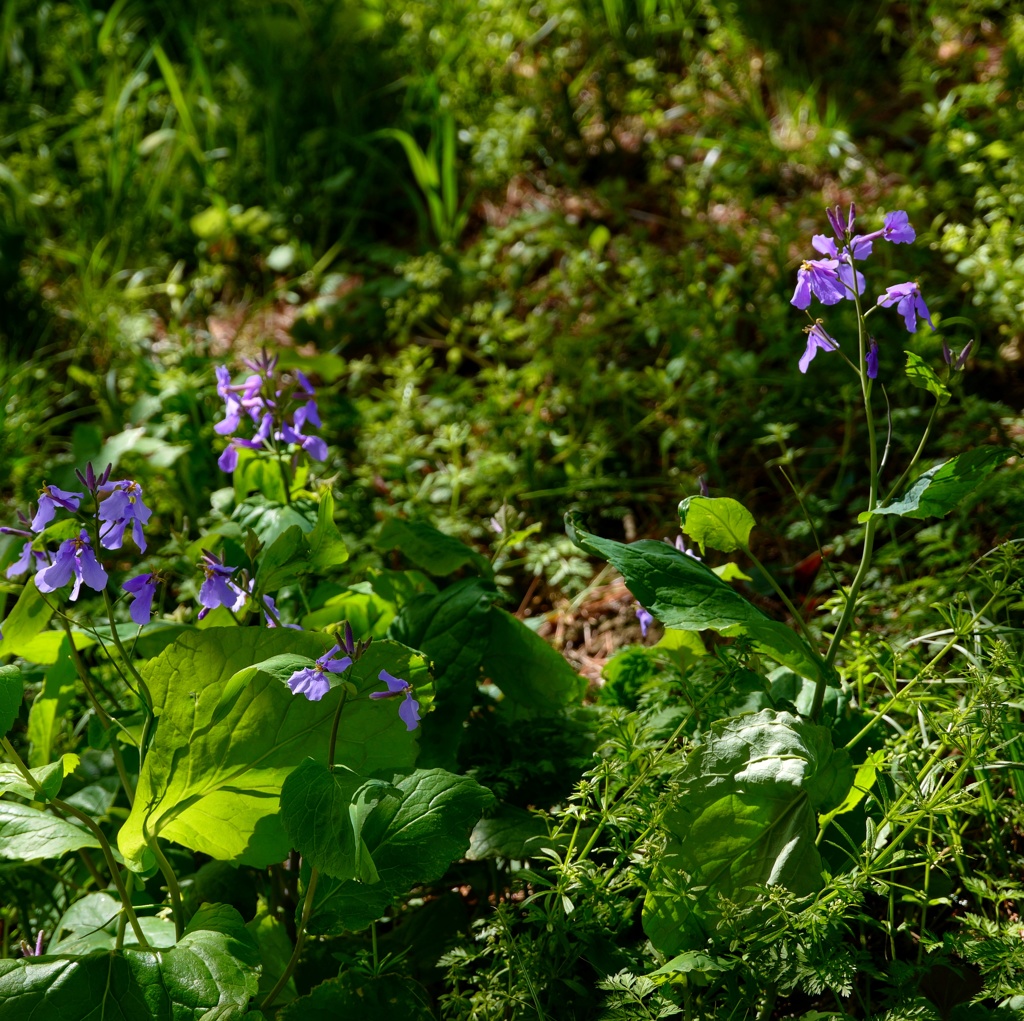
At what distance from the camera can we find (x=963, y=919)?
1.29 meters

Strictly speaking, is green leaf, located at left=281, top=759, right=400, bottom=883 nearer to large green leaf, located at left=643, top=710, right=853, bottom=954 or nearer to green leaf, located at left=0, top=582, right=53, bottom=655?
large green leaf, located at left=643, top=710, right=853, bottom=954

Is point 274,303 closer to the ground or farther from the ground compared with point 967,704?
closer to the ground

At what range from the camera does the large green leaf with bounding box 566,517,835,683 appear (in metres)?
1.40

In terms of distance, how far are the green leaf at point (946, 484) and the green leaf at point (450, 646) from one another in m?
0.66

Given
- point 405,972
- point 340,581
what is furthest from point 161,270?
point 405,972

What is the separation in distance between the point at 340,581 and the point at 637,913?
3.31ft

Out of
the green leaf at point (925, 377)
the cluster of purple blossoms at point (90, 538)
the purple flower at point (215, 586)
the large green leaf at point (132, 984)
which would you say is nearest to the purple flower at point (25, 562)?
the cluster of purple blossoms at point (90, 538)

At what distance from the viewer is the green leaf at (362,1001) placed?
1.32m

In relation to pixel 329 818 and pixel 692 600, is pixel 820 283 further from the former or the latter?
pixel 329 818

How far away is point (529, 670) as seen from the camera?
68.8 inches

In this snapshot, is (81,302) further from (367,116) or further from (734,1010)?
(734,1010)

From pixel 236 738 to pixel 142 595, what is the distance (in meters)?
0.25

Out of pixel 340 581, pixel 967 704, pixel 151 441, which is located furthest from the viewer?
pixel 151 441

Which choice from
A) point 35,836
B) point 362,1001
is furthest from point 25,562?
point 362,1001
